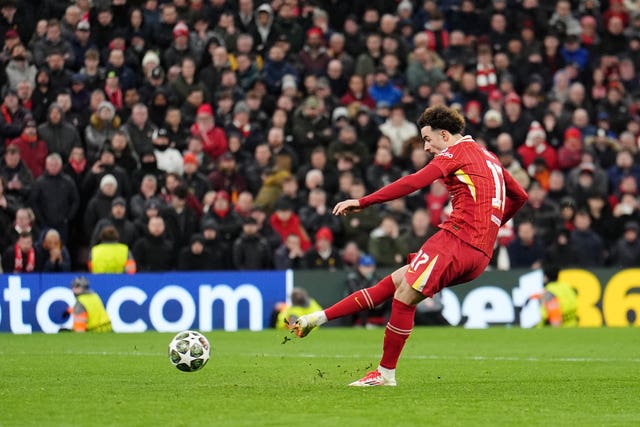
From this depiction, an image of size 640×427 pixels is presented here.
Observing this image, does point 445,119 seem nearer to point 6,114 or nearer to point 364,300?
point 364,300

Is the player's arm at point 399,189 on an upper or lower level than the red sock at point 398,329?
upper

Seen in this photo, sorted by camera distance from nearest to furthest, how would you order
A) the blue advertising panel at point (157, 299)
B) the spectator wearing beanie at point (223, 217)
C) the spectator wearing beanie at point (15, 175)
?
the blue advertising panel at point (157, 299) < the spectator wearing beanie at point (15, 175) < the spectator wearing beanie at point (223, 217)

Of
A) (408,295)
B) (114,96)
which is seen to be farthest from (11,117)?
(408,295)

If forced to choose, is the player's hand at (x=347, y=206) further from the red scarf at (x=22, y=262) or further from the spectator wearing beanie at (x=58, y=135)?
the spectator wearing beanie at (x=58, y=135)

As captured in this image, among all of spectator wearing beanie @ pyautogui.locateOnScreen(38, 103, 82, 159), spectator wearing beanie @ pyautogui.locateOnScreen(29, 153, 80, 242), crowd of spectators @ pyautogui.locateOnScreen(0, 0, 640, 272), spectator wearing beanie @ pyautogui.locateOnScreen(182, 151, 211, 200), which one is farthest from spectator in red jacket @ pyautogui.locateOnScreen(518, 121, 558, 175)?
spectator wearing beanie @ pyautogui.locateOnScreen(29, 153, 80, 242)

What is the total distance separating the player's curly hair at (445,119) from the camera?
10.5m

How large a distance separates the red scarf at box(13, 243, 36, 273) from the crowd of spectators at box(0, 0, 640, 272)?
3 centimetres

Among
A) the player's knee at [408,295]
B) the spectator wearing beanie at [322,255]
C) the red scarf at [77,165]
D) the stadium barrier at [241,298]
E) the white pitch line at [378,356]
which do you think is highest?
the red scarf at [77,165]

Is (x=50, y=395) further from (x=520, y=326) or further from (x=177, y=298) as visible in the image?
(x=520, y=326)

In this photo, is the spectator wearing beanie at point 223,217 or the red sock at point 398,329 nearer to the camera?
the red sock at point 398,329

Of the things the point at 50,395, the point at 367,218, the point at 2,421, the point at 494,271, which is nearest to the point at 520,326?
the point at 494,271

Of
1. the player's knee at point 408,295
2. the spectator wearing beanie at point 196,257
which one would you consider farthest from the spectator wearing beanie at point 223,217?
the player's knee at point 408,295

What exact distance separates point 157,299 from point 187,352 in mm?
8830

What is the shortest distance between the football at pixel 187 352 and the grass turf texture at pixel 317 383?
141 millimetres
